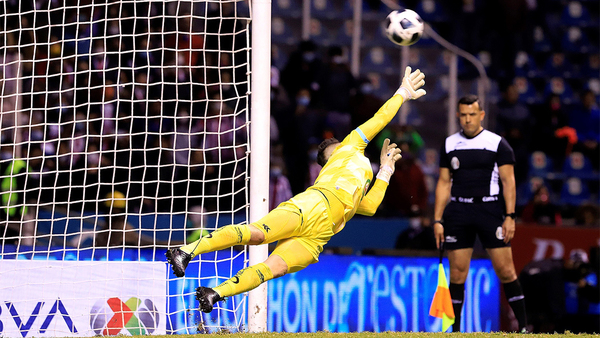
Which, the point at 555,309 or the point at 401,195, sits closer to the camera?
the point at 555,309

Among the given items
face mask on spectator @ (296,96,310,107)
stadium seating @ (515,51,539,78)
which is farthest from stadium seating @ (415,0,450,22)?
face mask on spectator @ (296,96,310,107)

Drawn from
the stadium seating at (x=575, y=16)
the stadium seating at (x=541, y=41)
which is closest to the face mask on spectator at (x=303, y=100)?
the stadium seating at (x=541, y=41)

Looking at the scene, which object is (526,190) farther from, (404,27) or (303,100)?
(404,27)

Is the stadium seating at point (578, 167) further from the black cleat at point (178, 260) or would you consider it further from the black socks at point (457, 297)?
the black cleat at point (178, 260)

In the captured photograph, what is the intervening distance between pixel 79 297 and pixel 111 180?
2725 mm

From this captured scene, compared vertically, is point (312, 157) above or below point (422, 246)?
above

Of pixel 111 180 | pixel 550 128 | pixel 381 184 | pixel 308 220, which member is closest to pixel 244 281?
pixel 308 220

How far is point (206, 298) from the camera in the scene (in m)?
5.11

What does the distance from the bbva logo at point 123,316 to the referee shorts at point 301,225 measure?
1831mm

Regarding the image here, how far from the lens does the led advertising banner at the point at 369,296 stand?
8594 mm

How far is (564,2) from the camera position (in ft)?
49.8

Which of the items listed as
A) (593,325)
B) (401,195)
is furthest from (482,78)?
(593,325)

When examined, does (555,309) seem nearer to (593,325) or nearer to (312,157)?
(593,325)

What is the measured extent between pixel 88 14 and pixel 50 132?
5.35 feet
